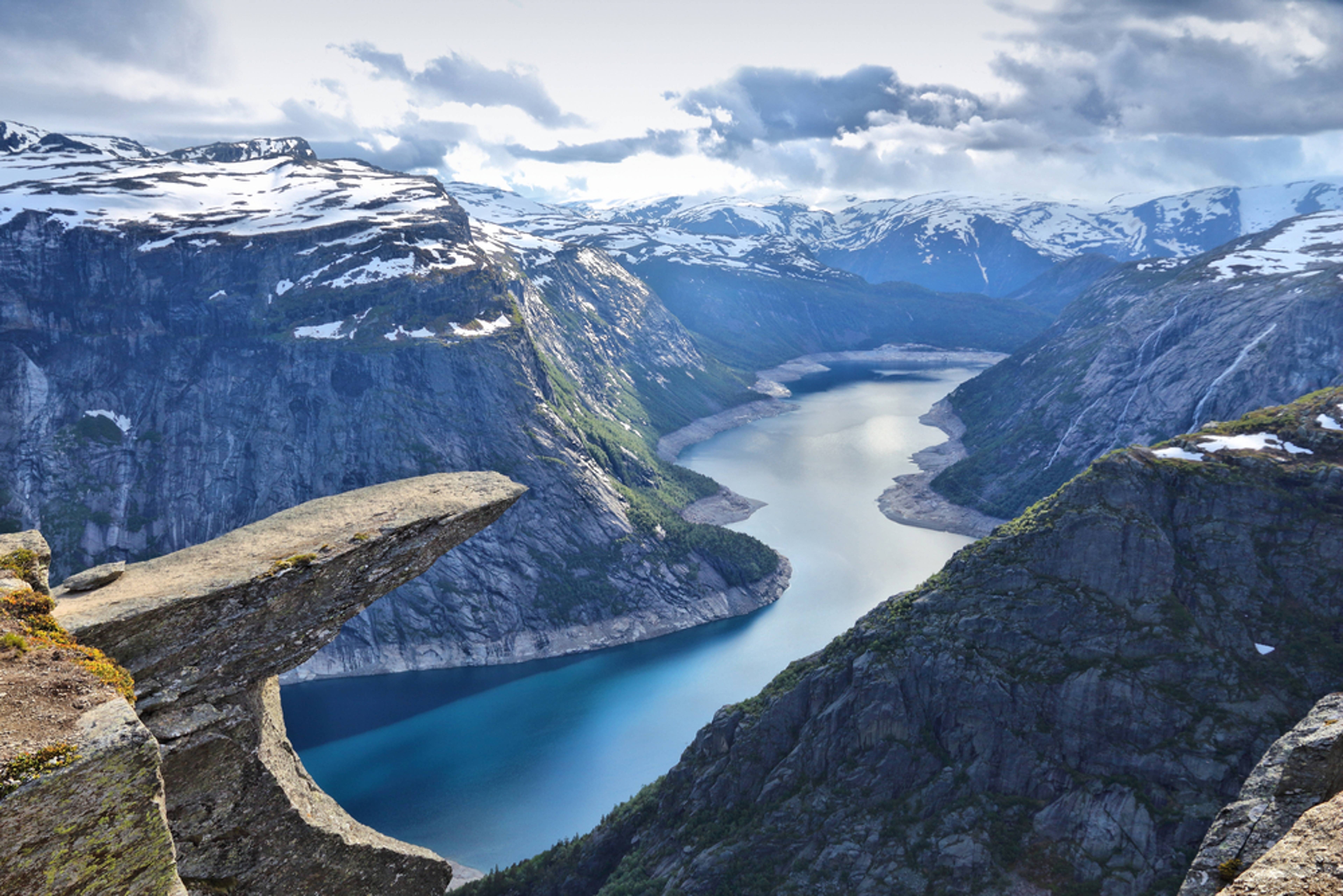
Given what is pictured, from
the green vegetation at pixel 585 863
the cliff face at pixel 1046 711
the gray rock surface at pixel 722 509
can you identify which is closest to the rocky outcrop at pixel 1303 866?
the cliff face at pixel 1046 711

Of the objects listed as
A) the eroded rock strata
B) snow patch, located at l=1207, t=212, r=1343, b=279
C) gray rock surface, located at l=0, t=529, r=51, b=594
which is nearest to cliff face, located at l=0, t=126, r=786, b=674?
the eroded rock strata

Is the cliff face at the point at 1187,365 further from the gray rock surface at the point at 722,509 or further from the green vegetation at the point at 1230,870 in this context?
the green vegetation at the point at 1230,870

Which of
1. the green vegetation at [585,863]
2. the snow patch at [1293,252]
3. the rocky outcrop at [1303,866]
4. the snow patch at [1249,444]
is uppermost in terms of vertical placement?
the rocky outcrop at [1303,866]

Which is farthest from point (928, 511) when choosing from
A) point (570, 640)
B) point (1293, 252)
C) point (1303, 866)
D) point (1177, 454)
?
point (1303, 866)

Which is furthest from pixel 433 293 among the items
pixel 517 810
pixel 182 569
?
pixel 182 569

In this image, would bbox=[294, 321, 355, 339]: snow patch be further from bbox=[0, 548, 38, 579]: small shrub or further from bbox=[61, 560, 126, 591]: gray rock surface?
bbox=[0, 548, 38, 579]: small shrub
